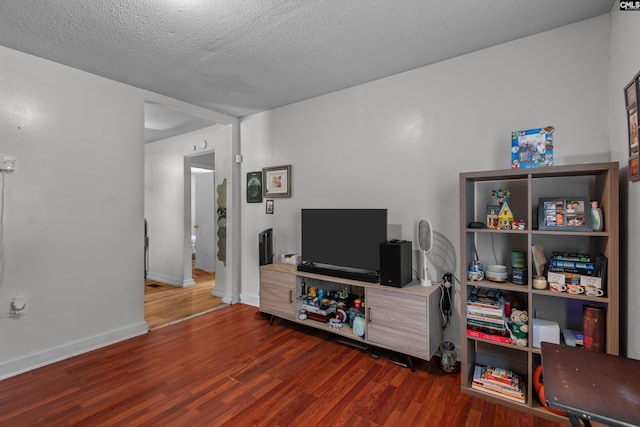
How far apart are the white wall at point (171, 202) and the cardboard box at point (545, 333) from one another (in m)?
3.69

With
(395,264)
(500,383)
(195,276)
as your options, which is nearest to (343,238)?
(395,264)

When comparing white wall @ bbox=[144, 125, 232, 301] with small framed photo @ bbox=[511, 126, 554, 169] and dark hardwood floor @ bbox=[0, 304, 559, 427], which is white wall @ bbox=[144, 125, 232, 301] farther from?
small framed photo @ bbox=[511, 126, 554, 169]

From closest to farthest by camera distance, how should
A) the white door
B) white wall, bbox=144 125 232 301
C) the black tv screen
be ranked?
the black tv screen, white wall, bbox=144 125 232 301, the white door

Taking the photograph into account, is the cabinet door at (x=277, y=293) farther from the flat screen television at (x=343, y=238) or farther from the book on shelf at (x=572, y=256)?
the book on shelf at (x=572, y=256)

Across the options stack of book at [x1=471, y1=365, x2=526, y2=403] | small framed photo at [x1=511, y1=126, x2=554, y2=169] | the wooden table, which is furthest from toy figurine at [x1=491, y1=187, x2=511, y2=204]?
stack of book at [x1=471, y1=365, x2=526, y2=403]

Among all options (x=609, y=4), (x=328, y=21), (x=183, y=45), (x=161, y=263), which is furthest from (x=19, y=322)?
(x=609, y=4)

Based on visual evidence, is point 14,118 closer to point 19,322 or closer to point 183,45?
point 183,45

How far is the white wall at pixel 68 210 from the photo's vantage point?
2.32 m

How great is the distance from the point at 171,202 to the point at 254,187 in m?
2.06

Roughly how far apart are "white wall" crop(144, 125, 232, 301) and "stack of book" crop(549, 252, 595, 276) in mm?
3839

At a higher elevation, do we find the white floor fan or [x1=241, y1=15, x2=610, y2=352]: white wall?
[x1=241, y1=15, x2=610, y2=352]: white wall

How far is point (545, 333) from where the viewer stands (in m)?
1.85

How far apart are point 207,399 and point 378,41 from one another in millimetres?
2829

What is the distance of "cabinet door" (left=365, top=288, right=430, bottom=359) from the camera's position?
2.22 m
